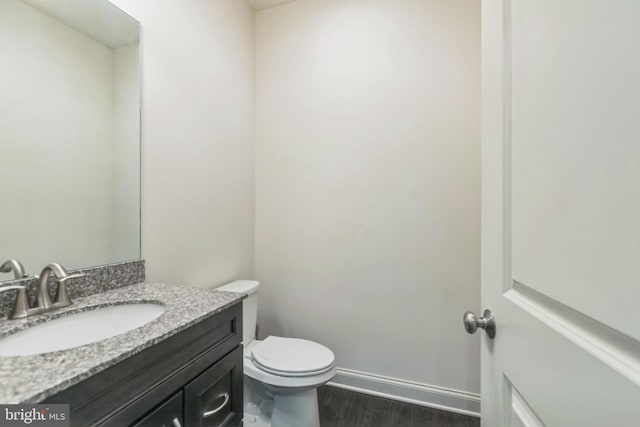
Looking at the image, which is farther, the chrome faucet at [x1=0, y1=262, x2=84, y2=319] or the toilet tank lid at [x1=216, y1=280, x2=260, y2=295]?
the toilet tank lid at [x1=216, y1=280, x2=260, y2=295]

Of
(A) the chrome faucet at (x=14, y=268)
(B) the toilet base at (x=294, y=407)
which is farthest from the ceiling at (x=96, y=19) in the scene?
(B) the toilet base at (x=294, y=407)

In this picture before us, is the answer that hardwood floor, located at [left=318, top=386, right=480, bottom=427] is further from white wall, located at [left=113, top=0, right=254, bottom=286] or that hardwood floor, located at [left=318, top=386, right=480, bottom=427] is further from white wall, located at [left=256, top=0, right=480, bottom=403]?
white wall, located at [left=113, top=0, right=254, bottom=286]

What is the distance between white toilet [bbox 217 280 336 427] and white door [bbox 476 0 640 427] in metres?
0.87

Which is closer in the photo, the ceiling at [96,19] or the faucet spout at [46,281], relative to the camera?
the faucet spout at [46,281]

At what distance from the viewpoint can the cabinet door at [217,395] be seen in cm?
86

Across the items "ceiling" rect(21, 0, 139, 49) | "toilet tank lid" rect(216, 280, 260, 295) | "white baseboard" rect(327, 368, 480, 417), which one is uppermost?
"ceiling" rect(21, 0, 139, 49)

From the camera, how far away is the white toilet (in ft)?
4.58

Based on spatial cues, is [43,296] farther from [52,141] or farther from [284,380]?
[284,380]

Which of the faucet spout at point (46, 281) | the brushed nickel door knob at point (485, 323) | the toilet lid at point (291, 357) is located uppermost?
the faucet spout at point (46, 281)

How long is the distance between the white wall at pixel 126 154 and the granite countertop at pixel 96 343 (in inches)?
8.8

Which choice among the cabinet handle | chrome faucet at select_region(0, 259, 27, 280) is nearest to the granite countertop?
chrome faucet at select_region(0, 259, 27, 280)

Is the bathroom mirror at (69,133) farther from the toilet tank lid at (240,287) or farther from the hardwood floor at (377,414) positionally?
the hardwood floor at (377,414)

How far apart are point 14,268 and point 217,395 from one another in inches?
29.4

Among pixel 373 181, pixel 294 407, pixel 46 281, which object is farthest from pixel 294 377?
pixel 373 181
